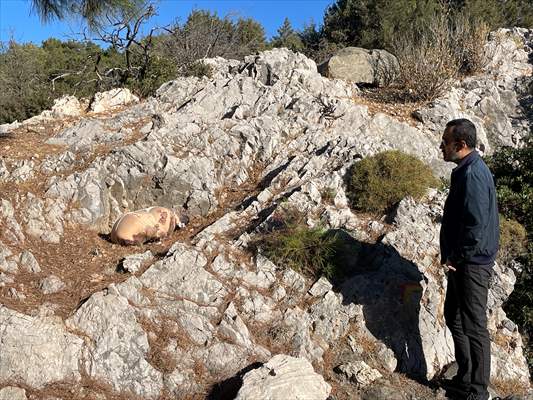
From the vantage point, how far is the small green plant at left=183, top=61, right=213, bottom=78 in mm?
11234

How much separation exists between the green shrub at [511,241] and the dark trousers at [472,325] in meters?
2.62

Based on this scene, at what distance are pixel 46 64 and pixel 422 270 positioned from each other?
17982 mm

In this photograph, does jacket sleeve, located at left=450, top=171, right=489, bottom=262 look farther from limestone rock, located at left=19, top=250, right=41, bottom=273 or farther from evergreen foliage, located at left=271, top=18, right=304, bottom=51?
evergreen foliage, located at left=271, top=18, right=304, bottom=51

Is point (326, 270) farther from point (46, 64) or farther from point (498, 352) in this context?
point (46, 64)

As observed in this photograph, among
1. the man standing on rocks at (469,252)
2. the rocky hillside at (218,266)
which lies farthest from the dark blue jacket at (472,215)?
the rocky hillside at (218,266)

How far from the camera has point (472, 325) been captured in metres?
4.20

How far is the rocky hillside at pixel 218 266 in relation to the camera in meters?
4.51

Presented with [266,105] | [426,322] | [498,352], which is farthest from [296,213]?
[266,105]

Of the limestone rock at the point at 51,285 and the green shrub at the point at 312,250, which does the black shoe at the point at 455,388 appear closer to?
the green shrub at the point at 312,250

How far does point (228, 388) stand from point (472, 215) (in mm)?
2728

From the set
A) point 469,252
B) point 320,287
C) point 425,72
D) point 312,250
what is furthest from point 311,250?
point 425,72

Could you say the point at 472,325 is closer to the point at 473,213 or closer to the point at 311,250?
the point at 473,213

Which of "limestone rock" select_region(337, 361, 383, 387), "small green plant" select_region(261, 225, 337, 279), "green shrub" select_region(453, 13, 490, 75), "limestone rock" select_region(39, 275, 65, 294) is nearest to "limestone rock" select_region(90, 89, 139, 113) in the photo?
"limestone rock" select_region(39, 275, 65, 294)

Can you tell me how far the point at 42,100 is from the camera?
480 inches
